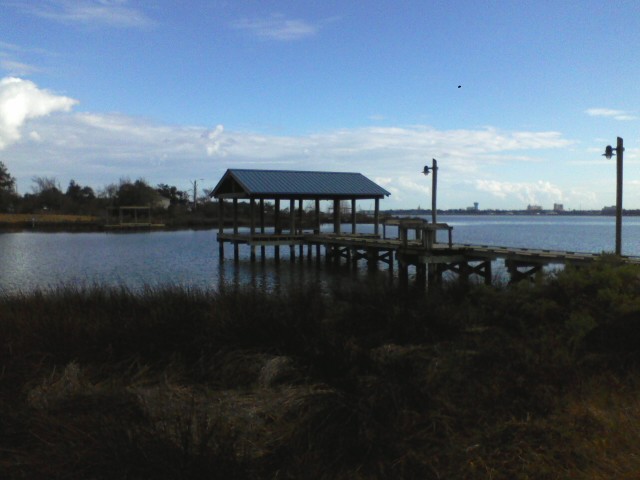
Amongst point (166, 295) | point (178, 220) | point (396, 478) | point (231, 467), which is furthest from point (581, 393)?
point (178, 220)

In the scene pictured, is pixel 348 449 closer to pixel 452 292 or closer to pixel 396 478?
pixel 396 478

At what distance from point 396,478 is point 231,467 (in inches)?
52.0

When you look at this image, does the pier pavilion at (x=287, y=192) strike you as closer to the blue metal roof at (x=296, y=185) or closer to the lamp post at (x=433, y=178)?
the blue metal roof at (x=296, y=185)

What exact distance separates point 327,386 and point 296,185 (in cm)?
3005

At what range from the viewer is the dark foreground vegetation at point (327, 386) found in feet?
16.4

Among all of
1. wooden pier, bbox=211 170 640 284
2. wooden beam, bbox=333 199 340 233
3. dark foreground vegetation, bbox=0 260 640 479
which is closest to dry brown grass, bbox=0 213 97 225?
wooden pier, bbox=211 170 640 284

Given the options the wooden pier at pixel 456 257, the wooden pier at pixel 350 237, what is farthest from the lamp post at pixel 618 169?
the wooden pier at pixel 350 237

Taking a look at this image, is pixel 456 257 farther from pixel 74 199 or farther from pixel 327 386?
pixel 74 199

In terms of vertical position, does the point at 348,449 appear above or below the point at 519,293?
below

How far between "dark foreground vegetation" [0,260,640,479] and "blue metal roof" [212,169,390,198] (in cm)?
2385

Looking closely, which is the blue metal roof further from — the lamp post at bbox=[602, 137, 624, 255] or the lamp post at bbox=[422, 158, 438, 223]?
the lamp post at bbox=[602, 137, 624, 255]

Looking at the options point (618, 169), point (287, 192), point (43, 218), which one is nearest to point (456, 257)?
point (618, 169)

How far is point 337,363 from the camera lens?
25.3 feet

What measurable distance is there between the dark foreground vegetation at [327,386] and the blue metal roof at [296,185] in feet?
78.3
